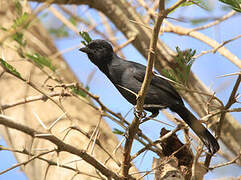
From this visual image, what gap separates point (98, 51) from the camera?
Answer: 4094 millimetres

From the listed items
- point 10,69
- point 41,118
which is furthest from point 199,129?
point 41,118

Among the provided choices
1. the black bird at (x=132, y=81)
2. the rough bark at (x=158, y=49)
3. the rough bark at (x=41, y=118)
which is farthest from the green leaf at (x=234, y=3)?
the rough bark at (x=41, y=118)

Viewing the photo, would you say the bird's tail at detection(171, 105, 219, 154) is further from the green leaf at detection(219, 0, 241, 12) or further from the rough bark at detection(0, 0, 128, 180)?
the green leaf at detection(219, 0, 241, 12)

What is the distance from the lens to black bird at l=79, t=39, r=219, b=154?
3865 millimetres

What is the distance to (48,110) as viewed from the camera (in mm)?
4648

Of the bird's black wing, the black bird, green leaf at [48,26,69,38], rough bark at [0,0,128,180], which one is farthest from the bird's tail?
green leaf at [48,26,69,38]

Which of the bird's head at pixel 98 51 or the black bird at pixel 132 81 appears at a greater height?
the bird's head at pixel 98 51

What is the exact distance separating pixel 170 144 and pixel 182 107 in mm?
1012

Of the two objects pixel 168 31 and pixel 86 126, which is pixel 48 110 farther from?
pixel 168 31

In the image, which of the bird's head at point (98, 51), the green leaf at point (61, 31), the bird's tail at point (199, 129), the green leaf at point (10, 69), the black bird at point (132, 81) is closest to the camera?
the green leaf at point (10, 69)

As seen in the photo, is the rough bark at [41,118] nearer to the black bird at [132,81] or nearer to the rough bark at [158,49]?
the black bird at [132,81]

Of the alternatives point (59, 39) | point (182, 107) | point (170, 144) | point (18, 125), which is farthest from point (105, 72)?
point (59, 39)

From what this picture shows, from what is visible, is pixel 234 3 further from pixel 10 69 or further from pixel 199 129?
pixel 10 69

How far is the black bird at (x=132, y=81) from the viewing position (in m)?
3.87
